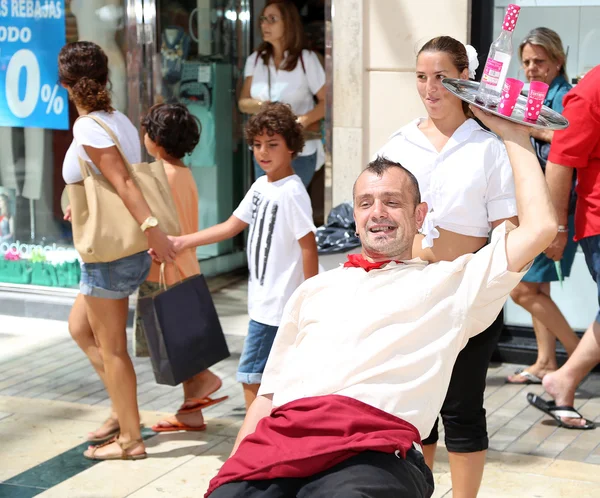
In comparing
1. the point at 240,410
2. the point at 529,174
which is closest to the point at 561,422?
the point at 240,410

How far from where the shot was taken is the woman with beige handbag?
15.5 ft

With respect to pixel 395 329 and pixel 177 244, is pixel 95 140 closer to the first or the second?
pixel 177 244

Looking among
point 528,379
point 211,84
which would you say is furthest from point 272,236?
point 211,84

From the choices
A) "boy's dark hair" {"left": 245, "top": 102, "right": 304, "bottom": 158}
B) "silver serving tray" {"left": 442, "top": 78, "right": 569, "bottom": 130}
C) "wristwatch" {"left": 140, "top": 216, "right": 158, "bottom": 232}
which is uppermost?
"silver serving tray" {"left": 442, "top": 78, "right": 569, "bottom": 130}

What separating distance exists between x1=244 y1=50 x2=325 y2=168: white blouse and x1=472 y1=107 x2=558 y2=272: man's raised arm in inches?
186

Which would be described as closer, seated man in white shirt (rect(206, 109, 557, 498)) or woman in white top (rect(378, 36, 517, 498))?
seated man in white shirt (rect(206, 109, 557, 498))

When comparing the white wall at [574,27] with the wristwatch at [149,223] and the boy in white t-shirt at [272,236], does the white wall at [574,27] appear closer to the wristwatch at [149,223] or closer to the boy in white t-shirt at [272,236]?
the boy in white t-shirt at [272,236]

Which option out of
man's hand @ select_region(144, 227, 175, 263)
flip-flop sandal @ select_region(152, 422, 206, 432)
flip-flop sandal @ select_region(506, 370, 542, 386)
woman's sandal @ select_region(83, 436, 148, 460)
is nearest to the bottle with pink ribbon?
man's hand @ select_region(144, 227, 175, 263)

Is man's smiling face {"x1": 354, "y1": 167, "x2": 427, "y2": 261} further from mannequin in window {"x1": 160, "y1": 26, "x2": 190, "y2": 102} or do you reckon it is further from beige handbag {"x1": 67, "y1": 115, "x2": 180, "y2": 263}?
mannequin in window {"x1": 160, "y1": 26, "x2": 190, "y2": 102}

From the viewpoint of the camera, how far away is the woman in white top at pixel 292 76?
7805 millimetres

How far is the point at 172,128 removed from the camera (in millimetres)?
5336

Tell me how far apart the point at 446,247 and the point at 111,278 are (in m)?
1.73

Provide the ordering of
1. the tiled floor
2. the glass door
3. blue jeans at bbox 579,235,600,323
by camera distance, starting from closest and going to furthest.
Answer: the tiled floor
blue jeans at bbox 579,235,600,323
the glass door

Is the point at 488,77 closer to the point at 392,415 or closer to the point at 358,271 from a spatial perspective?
the point at 358,271
